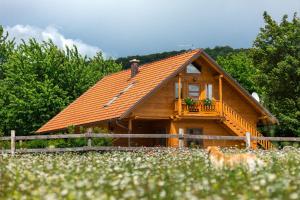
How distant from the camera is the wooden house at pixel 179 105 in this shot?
127 ft

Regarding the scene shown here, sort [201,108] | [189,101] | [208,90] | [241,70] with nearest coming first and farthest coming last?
[189,101], [201,108], [208,90], [241,70]

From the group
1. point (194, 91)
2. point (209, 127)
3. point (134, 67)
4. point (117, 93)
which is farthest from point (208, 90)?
point (134, 67)

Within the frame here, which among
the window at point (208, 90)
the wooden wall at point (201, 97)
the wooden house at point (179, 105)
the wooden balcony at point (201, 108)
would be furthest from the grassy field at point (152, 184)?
the window at point (208, 90)

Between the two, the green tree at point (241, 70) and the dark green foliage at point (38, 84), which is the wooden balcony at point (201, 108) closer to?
the dark green foliage at point (38, 84)

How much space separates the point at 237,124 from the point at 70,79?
2042cm

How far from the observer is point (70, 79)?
5688 centimetres

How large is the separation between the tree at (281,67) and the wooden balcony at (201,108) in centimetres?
1058

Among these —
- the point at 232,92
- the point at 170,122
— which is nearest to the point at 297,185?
the point at 170,122

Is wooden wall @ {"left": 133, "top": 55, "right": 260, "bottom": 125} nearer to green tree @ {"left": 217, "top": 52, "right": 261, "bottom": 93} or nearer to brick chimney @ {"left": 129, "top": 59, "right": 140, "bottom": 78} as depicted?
brick chimney @ {"left": 129, "top": 59, "right": 140, "bottom": 78}

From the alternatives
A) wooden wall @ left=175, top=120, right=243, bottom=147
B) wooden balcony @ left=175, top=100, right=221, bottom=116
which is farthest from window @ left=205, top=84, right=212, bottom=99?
wooden wall @ left=175, top=120, right=243, bottom=147

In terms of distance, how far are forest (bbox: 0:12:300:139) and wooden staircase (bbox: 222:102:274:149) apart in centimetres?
883

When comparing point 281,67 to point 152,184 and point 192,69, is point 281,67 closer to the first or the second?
point 192,69

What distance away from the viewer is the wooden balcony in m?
39.5

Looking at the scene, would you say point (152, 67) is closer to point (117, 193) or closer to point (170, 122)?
point (170, 122)
